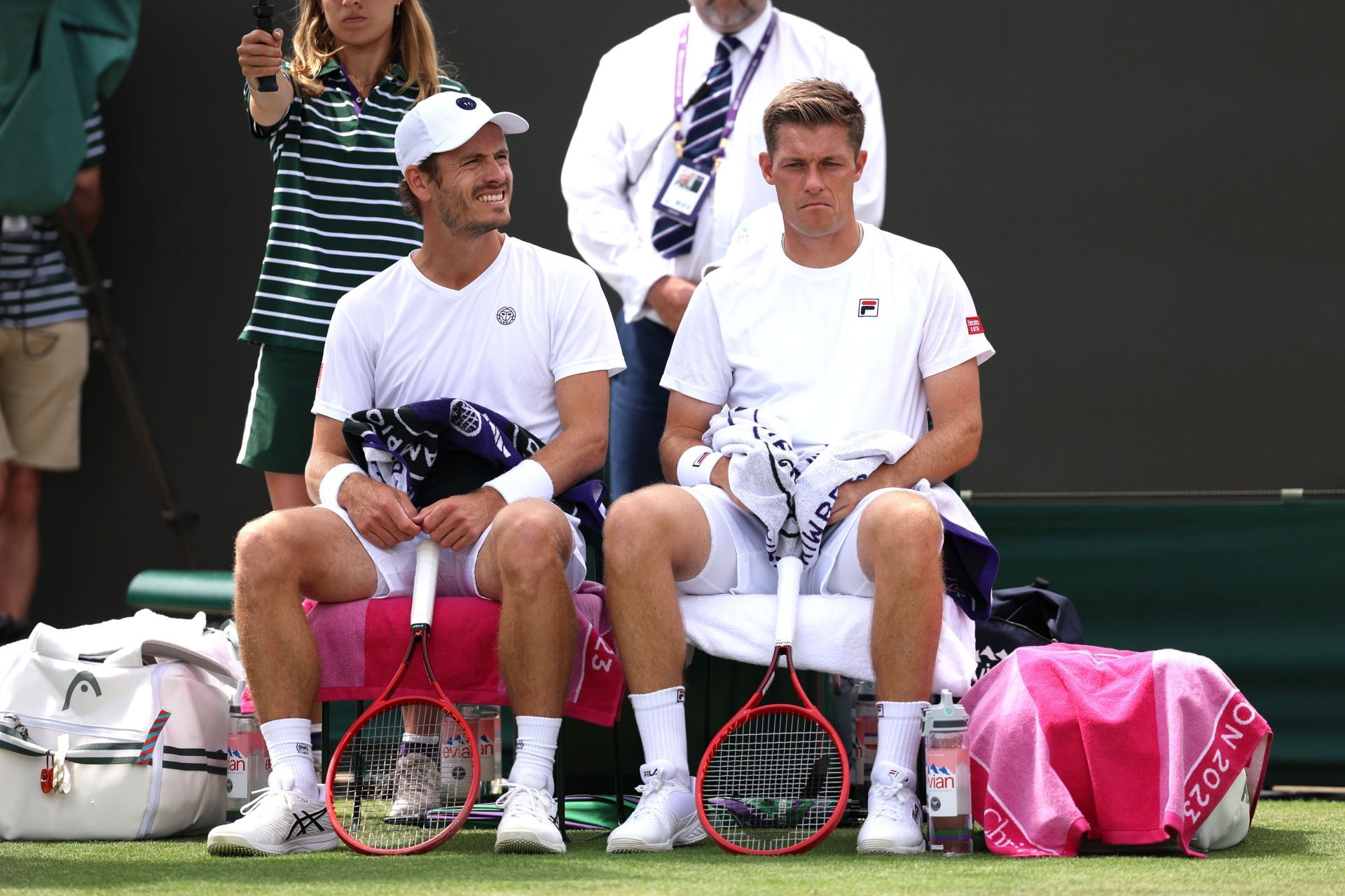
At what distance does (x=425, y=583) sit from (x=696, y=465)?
2.07 feet

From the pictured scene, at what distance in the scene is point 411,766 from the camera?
3502mm

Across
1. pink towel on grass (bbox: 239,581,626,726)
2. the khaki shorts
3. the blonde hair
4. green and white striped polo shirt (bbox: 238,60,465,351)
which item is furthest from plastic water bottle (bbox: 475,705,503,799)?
the khaki shorts

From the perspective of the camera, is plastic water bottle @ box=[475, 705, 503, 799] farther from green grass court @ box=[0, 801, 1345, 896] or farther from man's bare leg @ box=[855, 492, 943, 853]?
man's bare leg @ box=[855, 492, 943, 853]

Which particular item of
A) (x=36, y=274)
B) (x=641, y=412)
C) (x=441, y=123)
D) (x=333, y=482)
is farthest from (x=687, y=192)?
(x=36, y=274)

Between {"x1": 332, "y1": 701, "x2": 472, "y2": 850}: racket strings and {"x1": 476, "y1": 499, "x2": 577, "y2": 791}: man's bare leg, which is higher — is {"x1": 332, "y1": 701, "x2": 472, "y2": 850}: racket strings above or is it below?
below

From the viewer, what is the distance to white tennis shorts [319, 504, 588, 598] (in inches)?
139

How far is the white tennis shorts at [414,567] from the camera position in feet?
11.6

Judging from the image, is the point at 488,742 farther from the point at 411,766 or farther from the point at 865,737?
the point at 865,737

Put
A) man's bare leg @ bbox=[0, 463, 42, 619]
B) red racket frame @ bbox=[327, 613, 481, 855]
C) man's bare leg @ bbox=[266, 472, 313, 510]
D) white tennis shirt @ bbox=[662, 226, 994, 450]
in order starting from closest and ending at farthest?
red racket frame @ bbox=[327, 613, 481, 855] < white tennis shirt @ bbox=[662, 226, 994, 450] < man's bare leg @ bbox=[266, 472, 313, 510] < man's bare leg @ bbox=[0, 463, 42, 619]

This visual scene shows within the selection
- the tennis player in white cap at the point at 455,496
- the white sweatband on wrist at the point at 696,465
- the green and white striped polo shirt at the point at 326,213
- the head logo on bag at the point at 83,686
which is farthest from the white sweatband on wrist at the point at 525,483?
the head logo on bag at the point at 83,686

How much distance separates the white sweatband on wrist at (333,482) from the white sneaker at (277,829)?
0.60 meters

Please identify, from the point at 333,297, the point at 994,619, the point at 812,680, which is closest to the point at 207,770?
the point at 333,297

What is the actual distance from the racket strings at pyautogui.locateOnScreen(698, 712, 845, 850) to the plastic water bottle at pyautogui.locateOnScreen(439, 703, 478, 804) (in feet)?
1.75

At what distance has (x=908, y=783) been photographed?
3291 mm
